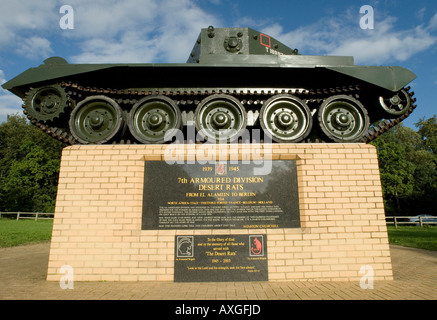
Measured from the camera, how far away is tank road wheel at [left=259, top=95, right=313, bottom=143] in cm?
564

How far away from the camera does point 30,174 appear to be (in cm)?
3206

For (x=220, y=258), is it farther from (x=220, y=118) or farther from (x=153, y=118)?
(x=153, y=118)

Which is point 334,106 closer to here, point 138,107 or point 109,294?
point 138,107

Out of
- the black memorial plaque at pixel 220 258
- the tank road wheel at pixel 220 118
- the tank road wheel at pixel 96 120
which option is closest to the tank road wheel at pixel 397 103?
the tank road wheel at pixel 220 118

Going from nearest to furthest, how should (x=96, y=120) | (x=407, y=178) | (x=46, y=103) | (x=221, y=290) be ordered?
(x=221, y=290)
(x=46, y=103)
(x=96, y=120)
(x=407, y=178)

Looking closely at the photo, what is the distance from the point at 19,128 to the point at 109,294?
4467 centimetres

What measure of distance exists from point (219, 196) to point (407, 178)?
3443cm

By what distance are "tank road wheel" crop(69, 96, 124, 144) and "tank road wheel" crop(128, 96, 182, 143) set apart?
0.96 ft

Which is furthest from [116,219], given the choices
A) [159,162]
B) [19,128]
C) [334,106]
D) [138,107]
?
[19,128]

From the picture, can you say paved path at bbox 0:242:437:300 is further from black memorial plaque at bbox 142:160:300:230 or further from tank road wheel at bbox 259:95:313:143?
tank road wheel at bbox 259:95:313:143

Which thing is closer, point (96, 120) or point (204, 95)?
point (96, 120)

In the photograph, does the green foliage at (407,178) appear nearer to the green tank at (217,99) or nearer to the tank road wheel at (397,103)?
the tank road wheel at (397,103)

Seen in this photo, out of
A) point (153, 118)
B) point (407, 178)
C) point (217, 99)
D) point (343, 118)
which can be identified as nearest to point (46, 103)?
point (153, 118)

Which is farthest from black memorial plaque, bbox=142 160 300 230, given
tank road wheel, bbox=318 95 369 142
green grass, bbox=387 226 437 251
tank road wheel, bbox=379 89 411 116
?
green grass, bbox=387 226 437 251
